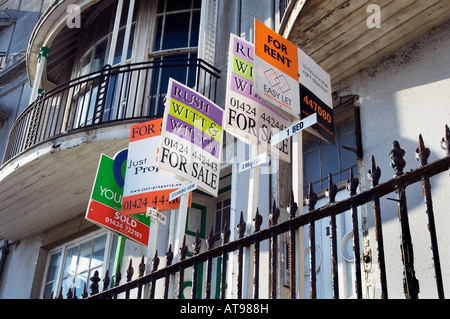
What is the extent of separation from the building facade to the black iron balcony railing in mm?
26

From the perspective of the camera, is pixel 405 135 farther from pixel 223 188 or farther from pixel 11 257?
pixel 11 257

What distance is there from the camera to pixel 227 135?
28.9 ft

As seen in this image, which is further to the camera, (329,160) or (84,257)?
(84,257)

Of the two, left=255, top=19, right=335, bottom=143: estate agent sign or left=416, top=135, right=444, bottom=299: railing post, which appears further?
left=255, top=19, right=335, bottom=143: estate agent sign

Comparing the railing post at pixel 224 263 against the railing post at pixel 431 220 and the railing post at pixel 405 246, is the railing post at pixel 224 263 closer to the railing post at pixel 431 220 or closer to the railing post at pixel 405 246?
the railing post at pixel 405 246

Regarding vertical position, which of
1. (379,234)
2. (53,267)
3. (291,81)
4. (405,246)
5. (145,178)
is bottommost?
(405,246)

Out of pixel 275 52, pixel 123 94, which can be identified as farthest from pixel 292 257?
pixel 123 94

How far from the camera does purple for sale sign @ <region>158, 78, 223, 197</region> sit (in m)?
6.65

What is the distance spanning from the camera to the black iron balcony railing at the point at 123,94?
941 cm

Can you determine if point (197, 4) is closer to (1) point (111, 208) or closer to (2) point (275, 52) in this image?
(1) point (111, 208)

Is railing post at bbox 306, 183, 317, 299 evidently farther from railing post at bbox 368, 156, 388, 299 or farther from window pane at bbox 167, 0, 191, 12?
window pane at bbox 167, 0, 191, 12

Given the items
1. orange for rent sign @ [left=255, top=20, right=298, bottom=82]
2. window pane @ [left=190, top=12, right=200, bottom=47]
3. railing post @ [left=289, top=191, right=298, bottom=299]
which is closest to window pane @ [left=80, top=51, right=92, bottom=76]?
window pane @ [left=190, top=12, right=200, bottom=47]

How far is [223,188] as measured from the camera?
912cm

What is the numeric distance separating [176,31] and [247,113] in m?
5.14
